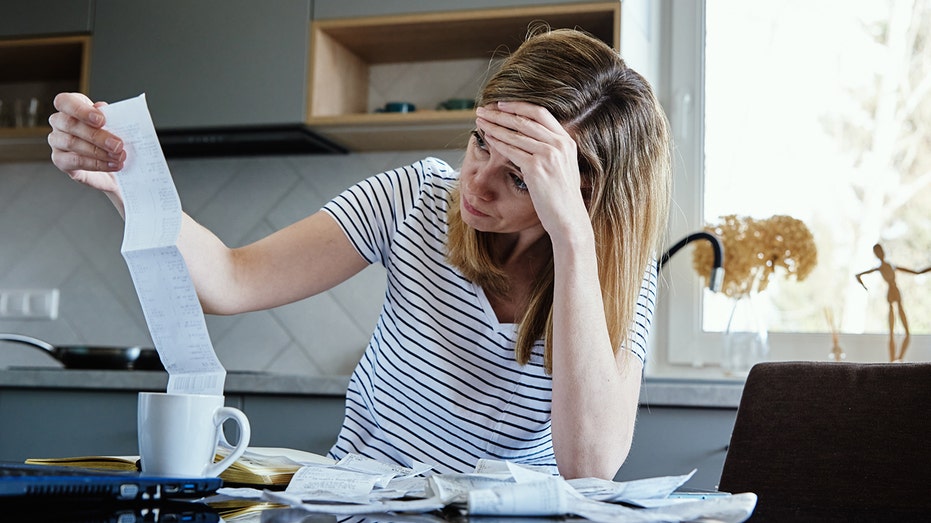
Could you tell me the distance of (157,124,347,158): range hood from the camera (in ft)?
8.16

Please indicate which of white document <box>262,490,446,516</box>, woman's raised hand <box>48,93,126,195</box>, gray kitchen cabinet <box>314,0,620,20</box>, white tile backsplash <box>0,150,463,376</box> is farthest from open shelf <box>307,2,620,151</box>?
white document <box>262,490,446,516</box>

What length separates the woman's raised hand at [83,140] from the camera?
1.02 m

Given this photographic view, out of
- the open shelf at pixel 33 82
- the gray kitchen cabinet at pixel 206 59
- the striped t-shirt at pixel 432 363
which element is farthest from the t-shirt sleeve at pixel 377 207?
the open shelf at pixel 33 82

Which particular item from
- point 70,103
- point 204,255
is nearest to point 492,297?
point 204,255

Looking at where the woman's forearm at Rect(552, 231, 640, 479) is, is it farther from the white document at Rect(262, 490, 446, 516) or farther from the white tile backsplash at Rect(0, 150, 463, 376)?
the white tile backsplash at Rect(0, 150, 463, 376)

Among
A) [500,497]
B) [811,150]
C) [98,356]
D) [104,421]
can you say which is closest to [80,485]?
[500,497]

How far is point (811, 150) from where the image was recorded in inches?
101

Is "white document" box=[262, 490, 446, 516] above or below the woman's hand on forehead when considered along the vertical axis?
below

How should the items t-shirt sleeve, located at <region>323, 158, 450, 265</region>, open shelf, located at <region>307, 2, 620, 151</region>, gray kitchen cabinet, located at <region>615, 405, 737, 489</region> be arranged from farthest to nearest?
open shelf, located at <region>307, 2, 620, 151</region>, gray kitchen cabinet, located at <region>615, 405, 737, 489</region>, t-shirt sleeve, located at <region>323, 158, 450, 265</region>

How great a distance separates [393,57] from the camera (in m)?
2.70

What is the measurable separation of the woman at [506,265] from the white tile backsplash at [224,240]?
130 cm

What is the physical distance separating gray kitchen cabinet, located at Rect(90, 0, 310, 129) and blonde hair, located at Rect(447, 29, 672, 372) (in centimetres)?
127

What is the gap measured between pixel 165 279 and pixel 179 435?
22cm

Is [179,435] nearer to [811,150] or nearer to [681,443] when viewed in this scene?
[681,443]
